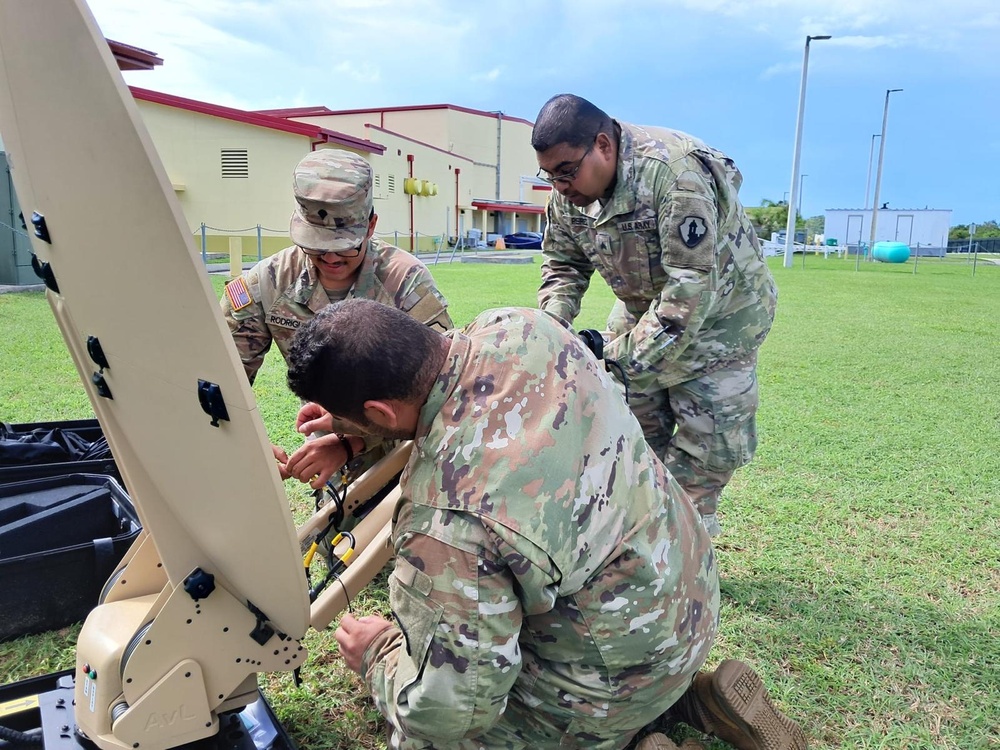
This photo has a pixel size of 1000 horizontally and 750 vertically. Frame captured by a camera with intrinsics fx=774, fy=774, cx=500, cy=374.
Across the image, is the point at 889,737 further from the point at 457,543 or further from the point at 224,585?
the point at 224,585

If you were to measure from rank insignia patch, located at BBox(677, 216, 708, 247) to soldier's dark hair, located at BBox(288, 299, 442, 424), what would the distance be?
1.44 meters

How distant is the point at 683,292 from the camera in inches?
105

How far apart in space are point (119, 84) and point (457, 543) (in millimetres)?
937

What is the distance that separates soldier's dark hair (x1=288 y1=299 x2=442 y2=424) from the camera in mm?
1472

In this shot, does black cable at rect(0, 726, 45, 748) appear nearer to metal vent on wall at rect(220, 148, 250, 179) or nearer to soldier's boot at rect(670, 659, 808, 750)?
soldier's boot at rect(670, 659, 808, 750)

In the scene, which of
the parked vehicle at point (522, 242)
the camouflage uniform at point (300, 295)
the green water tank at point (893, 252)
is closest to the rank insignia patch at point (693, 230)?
the camouflage uniform at point (300, 295)

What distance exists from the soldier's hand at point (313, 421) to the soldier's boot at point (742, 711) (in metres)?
1.35

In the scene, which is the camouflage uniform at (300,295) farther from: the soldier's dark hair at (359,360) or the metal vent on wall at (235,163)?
the metal vent on wall at (235,163)

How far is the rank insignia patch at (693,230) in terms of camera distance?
2678 mm

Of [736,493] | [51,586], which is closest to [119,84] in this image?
[51,586]

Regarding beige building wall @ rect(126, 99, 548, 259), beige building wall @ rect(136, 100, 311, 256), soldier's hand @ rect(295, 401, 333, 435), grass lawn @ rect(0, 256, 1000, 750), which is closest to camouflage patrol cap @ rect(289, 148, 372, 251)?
soldier's hand @ rect(295, 401, 333, 435)

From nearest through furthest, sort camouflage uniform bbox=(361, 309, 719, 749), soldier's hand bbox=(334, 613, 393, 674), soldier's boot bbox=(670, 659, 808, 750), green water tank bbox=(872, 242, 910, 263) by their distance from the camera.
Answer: camouflage uniform bbox=(361, 309, 719, 749)
soldier's hand bbox=(334, 613, 393, 674)
soldier's boot bbox=(670, 659, 808, 750)
green water tank bbox=(872, 242, 910, 263)

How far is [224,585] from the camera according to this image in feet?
5.64

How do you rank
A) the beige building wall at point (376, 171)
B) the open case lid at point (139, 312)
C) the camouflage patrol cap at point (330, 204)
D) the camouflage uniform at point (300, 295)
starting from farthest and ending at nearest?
1. the beige building wall at point (376, 171)
2. the camouflage uniform at point (300, 295)
3. the camouflage patrol cap at point (330, 204)
4. the open case lid at point (139, 312)
